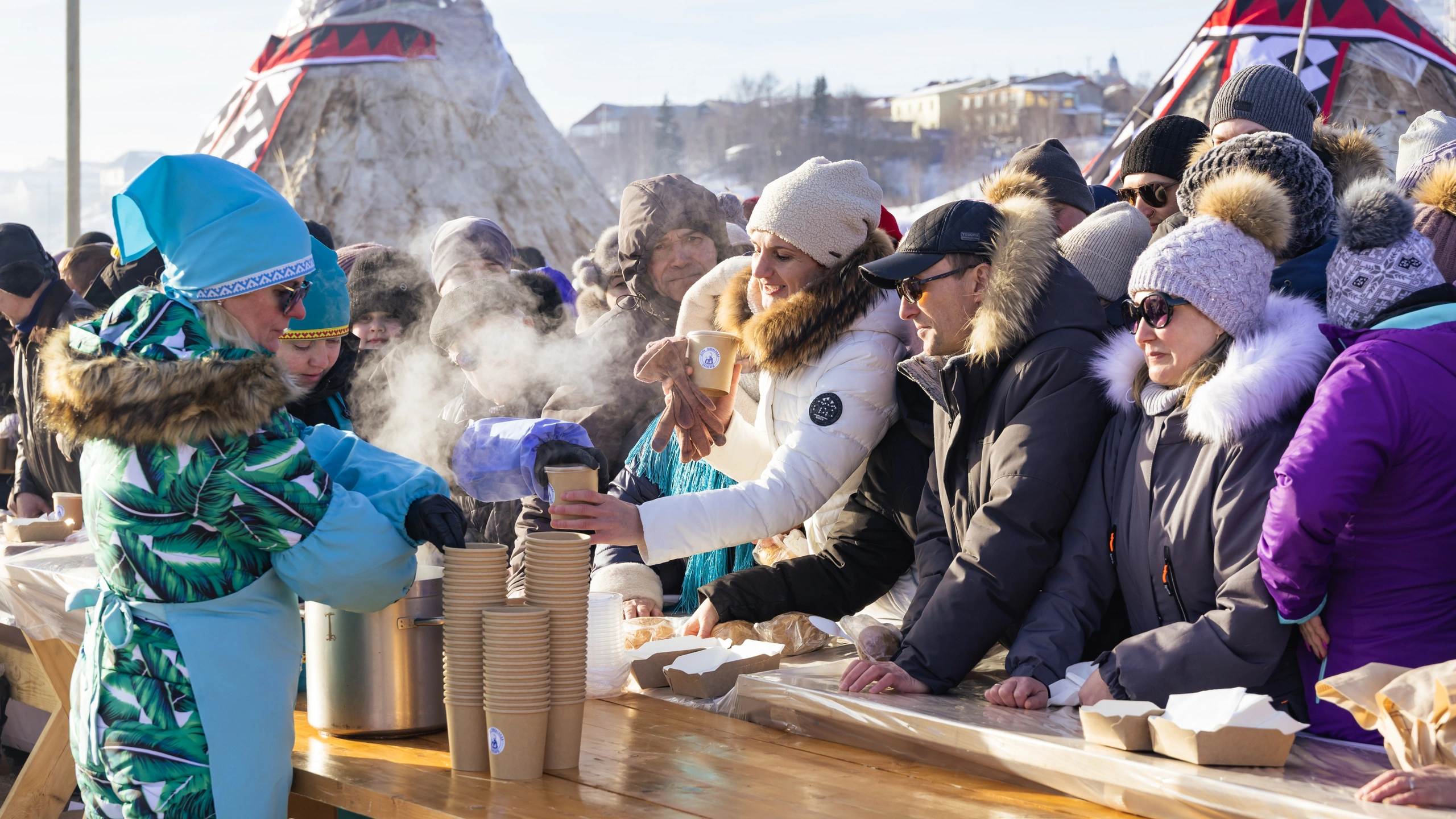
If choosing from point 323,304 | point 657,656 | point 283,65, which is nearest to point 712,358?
point 657,656

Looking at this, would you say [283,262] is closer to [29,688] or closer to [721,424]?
[721,424]

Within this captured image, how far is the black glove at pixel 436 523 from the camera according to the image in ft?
6.49

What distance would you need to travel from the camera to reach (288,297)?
6.61 feet

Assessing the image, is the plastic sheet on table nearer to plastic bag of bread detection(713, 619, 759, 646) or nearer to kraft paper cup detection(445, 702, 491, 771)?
kraft paper cup detection(445, 702, 491, 771)

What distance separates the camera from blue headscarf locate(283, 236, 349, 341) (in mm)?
2723

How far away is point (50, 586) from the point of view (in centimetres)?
316

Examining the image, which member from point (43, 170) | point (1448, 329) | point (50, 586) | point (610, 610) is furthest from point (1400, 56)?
point (43, 170)

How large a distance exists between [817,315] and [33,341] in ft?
13.8

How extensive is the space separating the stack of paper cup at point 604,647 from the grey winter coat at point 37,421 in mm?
3649

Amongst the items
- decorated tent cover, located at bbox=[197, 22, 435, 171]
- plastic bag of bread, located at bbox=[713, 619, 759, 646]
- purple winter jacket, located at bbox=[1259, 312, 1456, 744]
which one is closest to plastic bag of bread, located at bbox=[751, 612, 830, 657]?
plastic bag of bread, located at bbox=[713, 619, 759, 646]

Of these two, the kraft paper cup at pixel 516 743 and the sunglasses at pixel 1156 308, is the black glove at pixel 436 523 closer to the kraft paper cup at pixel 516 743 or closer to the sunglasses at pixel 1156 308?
the kraft paper cup at pixel 516 743

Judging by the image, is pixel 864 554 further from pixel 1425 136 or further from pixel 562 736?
pixel 1425 136

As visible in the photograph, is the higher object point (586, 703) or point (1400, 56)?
point (1400, 56)

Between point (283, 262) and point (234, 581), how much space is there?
542 millimetres
